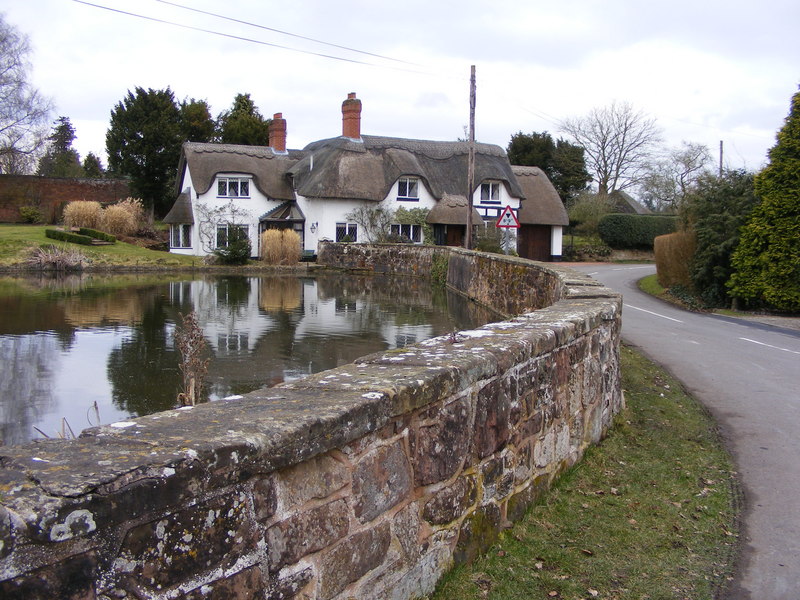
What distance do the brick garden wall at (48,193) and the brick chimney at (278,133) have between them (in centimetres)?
1136

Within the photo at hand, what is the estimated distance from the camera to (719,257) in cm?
2306

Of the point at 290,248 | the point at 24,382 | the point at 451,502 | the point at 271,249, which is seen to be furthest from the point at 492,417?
the point at 290,248

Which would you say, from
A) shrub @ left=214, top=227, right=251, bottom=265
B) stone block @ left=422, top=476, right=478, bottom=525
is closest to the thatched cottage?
shrub @ left=214, top=227, right=251, bottom=265

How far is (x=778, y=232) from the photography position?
21.1 metres

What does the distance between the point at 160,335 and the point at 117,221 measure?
27.3 m

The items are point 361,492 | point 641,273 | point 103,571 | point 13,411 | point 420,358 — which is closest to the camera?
point 103,571

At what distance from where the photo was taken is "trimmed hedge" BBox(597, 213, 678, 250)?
48500 mm

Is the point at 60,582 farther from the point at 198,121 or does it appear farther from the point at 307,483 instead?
the point at 198,121

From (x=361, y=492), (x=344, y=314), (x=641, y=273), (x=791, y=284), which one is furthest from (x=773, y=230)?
(x=361, y=492)

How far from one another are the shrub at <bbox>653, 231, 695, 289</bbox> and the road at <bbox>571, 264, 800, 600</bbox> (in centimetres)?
484

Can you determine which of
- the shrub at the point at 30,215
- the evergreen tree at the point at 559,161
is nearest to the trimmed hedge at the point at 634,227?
the evergreen tree at the point at 559,161

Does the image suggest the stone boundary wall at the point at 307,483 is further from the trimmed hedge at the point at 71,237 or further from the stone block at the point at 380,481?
the trimmed hedge at the point at 71,237

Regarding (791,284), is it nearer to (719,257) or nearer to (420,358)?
(719,257)

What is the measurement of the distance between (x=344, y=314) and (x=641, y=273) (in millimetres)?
23083
